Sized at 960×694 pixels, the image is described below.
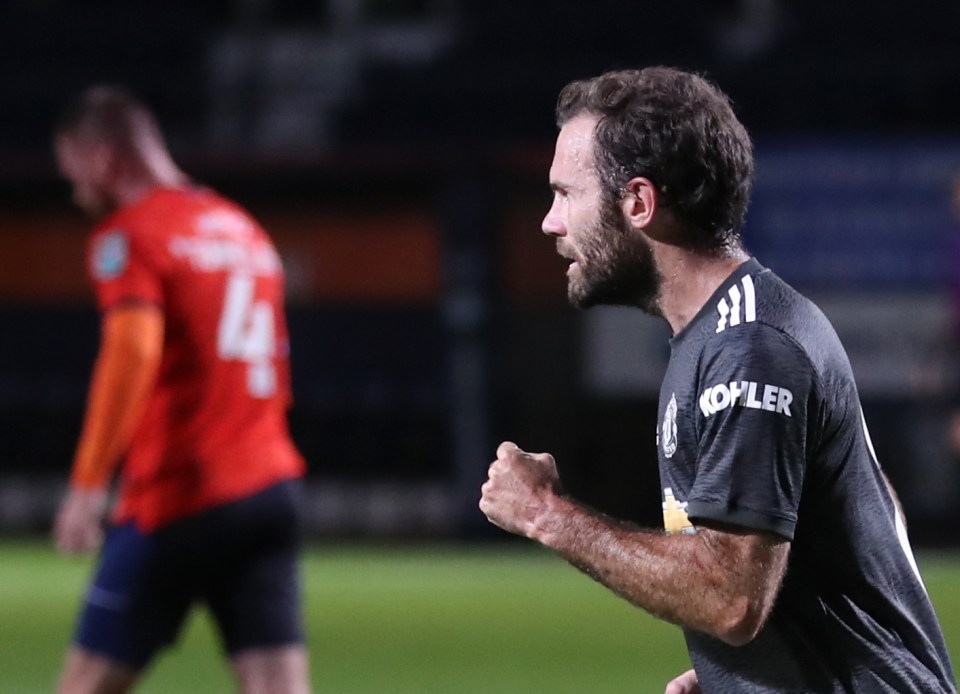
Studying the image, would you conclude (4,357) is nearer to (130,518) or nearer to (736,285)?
(130,518)

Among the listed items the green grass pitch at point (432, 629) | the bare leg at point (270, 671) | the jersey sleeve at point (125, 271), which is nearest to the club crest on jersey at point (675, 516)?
the bare leg at point (270, 671)

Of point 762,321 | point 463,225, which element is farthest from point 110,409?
point 463,225

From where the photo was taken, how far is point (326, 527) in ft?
54.5

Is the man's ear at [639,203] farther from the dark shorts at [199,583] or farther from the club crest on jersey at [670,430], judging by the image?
the dark shorts at [199,583]

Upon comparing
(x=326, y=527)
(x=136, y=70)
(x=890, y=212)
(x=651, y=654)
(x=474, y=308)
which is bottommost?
(x=326, y=527)

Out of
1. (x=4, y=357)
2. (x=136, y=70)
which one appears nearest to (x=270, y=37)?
(x=136, y=70)

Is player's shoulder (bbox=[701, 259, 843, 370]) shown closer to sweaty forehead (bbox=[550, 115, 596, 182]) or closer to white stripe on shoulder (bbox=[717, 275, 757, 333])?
white stripe on shoulder (bbox=[717, 275, 757, 333])

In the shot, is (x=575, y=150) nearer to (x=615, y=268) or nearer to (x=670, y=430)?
(x=615, y=268)

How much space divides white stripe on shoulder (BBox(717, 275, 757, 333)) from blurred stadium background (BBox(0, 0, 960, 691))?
9.25m

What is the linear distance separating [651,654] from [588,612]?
6.37 ft

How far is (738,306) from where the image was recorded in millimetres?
2842

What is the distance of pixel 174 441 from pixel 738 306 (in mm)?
2335

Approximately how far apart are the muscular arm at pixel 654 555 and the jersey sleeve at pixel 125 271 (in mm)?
1972

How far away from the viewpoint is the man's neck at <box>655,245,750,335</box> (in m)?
2.98
